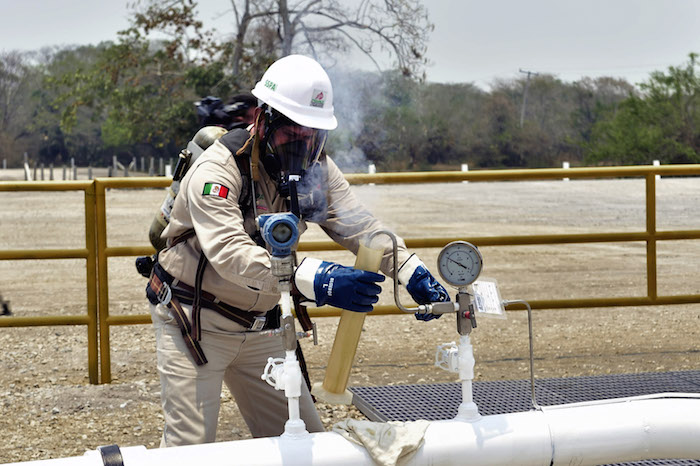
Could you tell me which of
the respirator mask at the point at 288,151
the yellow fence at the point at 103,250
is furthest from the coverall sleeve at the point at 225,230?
the yellow fence at the point at 103,250

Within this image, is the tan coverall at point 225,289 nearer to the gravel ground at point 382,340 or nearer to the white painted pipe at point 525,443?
the white painted pipe at point 525,443

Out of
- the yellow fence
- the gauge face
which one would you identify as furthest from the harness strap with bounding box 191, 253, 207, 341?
the yellow fence

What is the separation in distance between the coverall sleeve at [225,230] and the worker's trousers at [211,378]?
39 cm

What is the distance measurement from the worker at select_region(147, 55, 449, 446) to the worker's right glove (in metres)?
0.22

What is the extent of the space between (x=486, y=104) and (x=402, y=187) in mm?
25109

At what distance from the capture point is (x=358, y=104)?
3598 mm

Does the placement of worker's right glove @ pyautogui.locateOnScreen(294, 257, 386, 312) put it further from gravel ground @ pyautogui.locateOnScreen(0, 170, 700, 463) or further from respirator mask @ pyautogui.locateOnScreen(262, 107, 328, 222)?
gravel ground @ pyautogui.locateOnScreen(0, 170, 700, 463)

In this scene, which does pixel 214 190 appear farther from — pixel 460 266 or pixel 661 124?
pixel 661 124

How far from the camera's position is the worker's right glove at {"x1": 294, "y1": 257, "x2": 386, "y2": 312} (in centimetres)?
261

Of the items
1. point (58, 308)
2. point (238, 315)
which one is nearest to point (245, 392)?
point (238, 315)

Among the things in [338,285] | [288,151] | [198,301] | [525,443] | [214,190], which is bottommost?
[525,443]

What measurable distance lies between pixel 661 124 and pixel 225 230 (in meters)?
37.1

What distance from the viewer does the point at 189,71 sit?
2616 cm

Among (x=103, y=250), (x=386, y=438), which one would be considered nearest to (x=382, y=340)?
(x=103, y=250)
